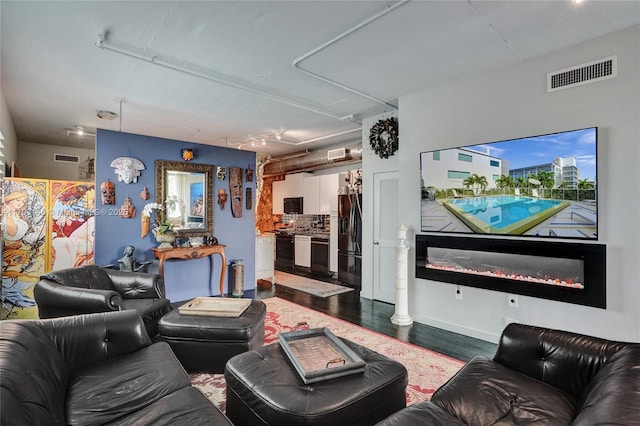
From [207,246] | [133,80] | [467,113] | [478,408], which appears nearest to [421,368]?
[478,408]

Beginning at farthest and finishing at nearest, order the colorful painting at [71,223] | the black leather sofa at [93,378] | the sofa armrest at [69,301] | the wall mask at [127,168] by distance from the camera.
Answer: the wall mask at [127,168], the colorful painting at [71,223], the sofa armrest at [69,301], the black leather sofa at [93,378]

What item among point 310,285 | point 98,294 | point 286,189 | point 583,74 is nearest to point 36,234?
point 98,294

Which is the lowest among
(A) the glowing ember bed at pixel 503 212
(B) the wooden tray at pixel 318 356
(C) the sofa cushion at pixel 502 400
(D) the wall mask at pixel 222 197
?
(C) the sofa cushion at pixel 502 400

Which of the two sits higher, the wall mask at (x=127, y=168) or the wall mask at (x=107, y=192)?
the wall mask at (x=127, y=168)

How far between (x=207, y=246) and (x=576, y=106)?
190 inches

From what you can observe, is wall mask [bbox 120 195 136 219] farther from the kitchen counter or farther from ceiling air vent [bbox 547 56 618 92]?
ceiling air vent [bbox 547 56 618 92]

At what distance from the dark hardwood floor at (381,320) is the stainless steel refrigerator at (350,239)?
0.46 metres

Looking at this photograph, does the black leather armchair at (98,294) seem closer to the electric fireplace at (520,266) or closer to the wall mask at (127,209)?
the wall mask at (127,209)

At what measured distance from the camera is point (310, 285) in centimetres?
591

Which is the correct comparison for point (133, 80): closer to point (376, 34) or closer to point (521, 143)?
point (376, 34)

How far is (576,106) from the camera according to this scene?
2.79 m

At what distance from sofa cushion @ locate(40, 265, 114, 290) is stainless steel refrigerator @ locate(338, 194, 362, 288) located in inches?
145

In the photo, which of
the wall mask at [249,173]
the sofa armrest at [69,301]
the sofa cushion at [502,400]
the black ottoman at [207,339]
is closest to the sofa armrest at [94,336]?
the black ottoman at [207,339]

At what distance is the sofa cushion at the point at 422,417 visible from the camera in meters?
1.34
